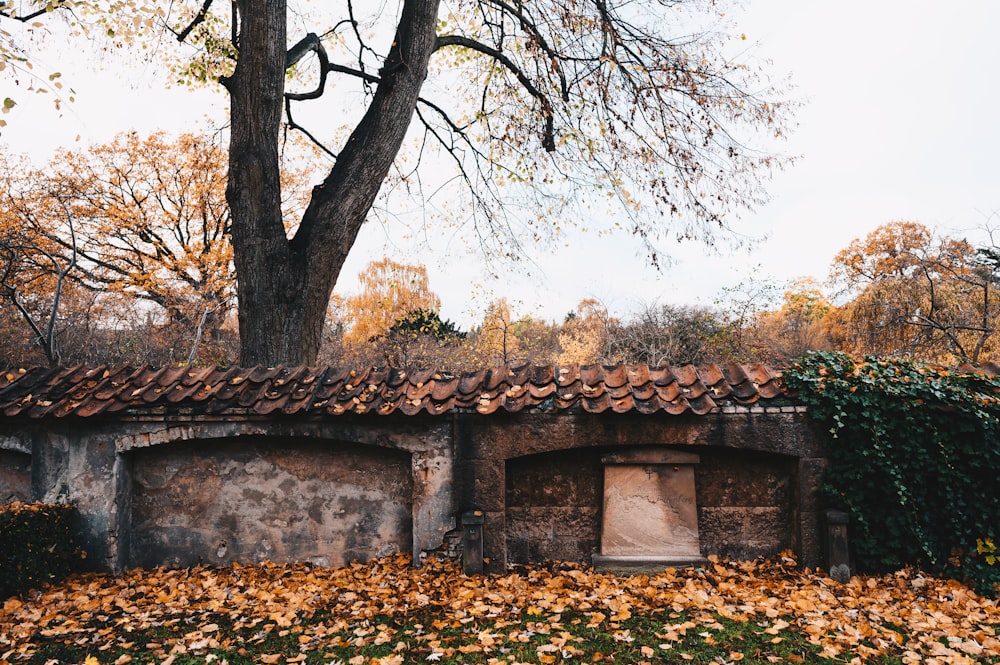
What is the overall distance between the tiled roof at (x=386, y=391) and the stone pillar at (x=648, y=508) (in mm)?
599

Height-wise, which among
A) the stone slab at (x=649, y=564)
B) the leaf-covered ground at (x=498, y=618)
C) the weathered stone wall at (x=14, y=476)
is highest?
the weathered stone wall at (x=14, y=476)

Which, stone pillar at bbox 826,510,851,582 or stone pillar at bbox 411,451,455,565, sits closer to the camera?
stone pillar at bbox 826,510,851,582

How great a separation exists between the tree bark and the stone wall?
1861mm

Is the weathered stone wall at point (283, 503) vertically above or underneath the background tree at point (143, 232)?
underneath

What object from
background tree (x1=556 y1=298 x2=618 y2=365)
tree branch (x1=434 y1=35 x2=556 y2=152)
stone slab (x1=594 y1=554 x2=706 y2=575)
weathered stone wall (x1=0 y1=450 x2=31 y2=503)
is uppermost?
tree branch (x1=434 y1=35 x2=556 y2=152)

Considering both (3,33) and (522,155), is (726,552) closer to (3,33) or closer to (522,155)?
(522,155)

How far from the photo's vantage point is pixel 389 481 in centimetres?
582

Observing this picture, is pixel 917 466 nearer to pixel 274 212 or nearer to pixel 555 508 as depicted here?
pixel 555 508

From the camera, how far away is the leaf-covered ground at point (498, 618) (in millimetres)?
3889

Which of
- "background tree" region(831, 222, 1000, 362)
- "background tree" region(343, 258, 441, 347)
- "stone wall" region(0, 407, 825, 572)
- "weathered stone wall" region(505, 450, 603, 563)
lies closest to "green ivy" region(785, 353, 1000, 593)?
"stone wall" region(0, 407, 825, 572)

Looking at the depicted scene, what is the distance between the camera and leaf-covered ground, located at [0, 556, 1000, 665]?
3889mm

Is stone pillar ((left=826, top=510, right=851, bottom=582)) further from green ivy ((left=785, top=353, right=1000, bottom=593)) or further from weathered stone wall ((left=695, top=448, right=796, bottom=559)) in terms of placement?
weathered stone wall ((left=695, top=448, right=796, bottom=559))

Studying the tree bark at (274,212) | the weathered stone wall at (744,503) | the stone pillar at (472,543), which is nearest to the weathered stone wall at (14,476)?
the tree bark at (274,212)

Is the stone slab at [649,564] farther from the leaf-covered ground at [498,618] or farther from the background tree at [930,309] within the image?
the background tree at [930,309]
